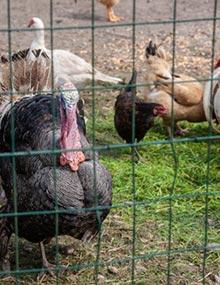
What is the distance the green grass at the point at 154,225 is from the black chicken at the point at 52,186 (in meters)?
0.18

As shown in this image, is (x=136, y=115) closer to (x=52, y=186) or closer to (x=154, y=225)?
(x=154, y=225)

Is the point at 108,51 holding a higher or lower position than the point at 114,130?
higher

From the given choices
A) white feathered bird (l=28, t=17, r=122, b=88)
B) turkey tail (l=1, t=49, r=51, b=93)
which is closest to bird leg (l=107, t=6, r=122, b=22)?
white feathered bird (l=28, t=17, r=122, b=88)

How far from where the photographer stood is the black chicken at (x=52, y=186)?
13.0ft

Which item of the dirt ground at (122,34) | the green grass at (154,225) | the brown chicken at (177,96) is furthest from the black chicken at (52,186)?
the dirt ground at (122,34)

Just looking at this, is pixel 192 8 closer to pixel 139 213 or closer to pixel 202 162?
pixel 202 162

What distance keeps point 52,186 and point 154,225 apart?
45.0 inches

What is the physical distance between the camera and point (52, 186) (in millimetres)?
3949

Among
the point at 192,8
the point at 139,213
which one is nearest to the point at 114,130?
the point at 139,213

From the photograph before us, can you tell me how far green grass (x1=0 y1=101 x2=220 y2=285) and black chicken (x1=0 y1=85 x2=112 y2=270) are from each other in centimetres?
18

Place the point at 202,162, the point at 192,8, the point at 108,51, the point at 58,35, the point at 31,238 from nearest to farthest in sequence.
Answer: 1. the point at 31,238
2. the point at 202,162
3. the point at 108,51
4. the point at 58,35
5. the point at 192,8

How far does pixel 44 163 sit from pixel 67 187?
18 centimetres

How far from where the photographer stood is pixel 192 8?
430 inches

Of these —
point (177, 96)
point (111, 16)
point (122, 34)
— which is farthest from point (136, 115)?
point (111, 16)
